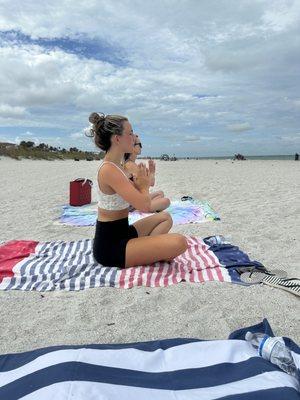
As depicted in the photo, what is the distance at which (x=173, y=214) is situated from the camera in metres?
7.12

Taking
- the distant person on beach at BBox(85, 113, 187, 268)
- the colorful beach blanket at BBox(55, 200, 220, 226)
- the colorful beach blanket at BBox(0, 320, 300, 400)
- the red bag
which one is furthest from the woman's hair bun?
the red bag

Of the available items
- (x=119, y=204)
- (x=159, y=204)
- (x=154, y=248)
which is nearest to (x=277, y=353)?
(x=154, y=248)

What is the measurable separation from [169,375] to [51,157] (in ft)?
140

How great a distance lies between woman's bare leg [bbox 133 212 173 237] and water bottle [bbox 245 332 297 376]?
6.97 ft

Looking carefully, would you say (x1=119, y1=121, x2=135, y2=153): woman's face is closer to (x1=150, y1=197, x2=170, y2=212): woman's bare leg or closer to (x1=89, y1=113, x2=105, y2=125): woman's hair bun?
(x1=89, y1=113, x2=105, y2=125): woman's hair bun

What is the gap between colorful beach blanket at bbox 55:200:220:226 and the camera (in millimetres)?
6570

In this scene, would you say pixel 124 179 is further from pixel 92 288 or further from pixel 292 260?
pixel 292 260

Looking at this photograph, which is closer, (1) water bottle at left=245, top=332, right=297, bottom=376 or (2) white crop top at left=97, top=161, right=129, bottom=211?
(1) water bottle at left=245, top=332, right=297, bottom=376

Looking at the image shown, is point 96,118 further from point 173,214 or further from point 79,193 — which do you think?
point 79,193

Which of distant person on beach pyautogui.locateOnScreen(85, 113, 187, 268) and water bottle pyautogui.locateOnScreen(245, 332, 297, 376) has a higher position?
distant person on beach pyautogui.locateOnScreen(85, 113, 187, 268)

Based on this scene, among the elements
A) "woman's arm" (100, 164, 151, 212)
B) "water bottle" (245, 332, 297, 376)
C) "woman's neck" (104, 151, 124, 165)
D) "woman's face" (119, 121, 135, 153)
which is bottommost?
"water bottle" (245, 332, 297, 376)

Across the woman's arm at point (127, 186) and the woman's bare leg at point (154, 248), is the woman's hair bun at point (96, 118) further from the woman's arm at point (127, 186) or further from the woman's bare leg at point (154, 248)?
the woman's bare leg at point (154, 248)

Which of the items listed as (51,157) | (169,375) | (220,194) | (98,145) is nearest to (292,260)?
(98,145)

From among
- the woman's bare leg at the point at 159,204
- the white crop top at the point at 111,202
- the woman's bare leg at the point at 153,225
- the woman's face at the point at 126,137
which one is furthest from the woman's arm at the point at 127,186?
the woman's bare leg at the point at 159,204
